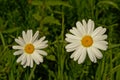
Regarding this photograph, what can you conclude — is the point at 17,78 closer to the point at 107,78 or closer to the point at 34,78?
the point at 34,78

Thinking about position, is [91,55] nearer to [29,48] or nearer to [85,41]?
[85,41]

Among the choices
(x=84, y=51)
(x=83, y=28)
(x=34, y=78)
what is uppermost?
(x=83, y=28)

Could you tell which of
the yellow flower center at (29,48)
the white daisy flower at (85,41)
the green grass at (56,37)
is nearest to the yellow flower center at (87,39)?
the white daisy flower at (85,41)

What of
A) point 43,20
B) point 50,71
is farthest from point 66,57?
point 43,20

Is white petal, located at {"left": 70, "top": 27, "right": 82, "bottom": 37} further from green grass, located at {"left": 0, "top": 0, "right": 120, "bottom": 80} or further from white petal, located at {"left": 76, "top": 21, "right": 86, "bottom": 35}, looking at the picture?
green grass, located at {"left": 0, "top": 0, "right": 120, "bottom": 80}

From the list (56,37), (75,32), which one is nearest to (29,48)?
(75,32)

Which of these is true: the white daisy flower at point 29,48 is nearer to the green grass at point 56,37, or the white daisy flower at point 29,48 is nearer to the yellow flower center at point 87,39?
the green grass at point 56,37
